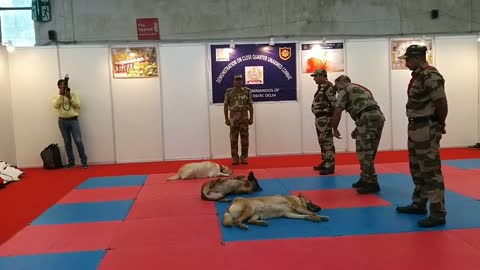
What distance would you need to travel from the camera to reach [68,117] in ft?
35.4

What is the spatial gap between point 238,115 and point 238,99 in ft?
1.15

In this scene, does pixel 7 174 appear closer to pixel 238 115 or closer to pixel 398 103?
pixel 238 115

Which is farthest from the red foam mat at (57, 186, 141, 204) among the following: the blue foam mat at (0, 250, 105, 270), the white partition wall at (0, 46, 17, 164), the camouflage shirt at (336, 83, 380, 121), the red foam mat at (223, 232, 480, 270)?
the white partition wall at (0, 46, 17, 164)

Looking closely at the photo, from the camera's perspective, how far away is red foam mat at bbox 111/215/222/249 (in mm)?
4770

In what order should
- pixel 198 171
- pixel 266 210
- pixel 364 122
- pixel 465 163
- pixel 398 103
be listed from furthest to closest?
pixel 398 103 → pixel 465 163 → pixel 198 171 → pixel 364 122 → pixel 266 210

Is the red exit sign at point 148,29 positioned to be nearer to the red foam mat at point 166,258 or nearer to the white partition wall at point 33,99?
the white partition wall at point 33,99

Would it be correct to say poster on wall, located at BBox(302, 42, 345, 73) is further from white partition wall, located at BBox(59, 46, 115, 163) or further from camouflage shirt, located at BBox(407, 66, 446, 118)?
camouflage shirt, located at BBox(407, 66, 446, 118)

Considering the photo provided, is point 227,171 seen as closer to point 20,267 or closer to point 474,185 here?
point 474,185

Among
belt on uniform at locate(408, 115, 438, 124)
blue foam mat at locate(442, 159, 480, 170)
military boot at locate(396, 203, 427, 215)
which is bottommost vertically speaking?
blue foam mat at locate(442, 159, 480, 170)

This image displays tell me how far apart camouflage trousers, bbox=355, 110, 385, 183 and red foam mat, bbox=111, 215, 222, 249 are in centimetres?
237

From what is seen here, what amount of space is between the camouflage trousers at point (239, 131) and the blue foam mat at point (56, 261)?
20.4 feet

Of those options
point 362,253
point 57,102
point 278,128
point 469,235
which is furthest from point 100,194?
point 278,128

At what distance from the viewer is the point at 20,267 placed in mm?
4273

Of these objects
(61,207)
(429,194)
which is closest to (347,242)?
(429,194)
